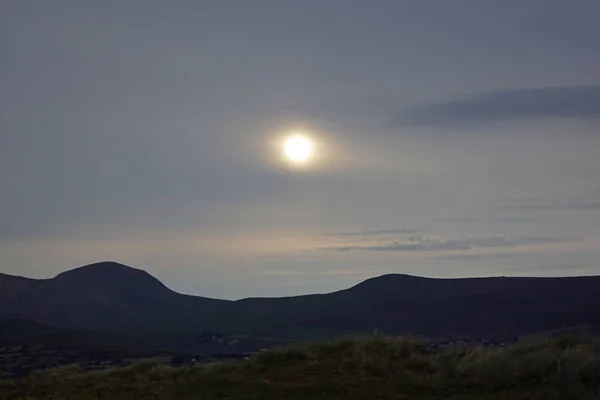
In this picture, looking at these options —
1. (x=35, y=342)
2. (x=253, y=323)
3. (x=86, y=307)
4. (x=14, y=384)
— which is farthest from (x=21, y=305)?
(x=14, y=384)

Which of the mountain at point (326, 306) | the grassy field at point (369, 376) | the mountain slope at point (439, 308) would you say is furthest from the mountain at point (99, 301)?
the grassy field at point (369, 376)

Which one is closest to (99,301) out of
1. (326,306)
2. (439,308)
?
(326,306)

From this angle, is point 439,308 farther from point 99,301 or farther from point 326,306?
point 99,301

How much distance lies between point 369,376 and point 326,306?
4849 inches

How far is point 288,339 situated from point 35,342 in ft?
111

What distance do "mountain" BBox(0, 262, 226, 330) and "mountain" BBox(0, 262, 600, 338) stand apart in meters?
0.21

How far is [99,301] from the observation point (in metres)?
181

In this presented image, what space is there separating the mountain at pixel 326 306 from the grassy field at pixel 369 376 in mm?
76638

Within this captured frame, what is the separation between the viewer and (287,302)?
158 metres

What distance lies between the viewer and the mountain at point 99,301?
16688 centimetres

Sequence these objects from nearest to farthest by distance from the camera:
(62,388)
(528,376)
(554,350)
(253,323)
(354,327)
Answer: (528,376) → (554,350) → (62,388) → (354,327) → (253,323)

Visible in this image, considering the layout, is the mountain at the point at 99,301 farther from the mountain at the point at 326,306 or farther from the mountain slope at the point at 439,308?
the mountain slope at the point at 439,308

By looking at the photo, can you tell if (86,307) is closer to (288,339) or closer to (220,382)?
(288,339)

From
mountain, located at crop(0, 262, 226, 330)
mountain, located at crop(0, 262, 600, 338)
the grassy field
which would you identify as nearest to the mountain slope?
mountain, located at crop(0, 262, 600, 338)
